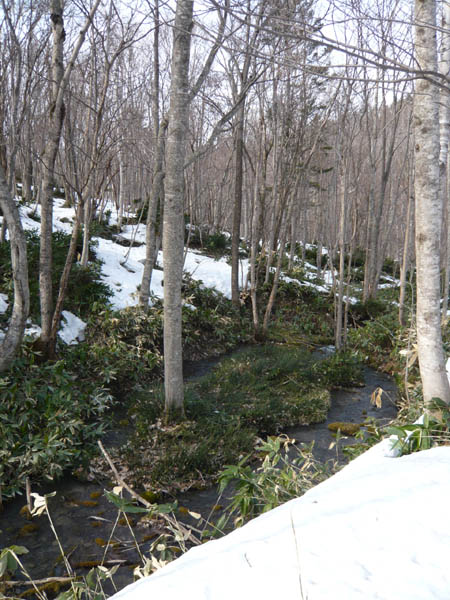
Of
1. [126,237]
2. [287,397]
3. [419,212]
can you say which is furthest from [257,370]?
[126,237]

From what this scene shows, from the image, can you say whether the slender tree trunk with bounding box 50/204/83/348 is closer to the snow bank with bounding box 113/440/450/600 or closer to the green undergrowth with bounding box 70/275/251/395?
the green undergrowth with bounding box 70/275/251/395

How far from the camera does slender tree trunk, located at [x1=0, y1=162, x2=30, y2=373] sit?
4480 millimetres

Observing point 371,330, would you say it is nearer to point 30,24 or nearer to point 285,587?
point 285,587

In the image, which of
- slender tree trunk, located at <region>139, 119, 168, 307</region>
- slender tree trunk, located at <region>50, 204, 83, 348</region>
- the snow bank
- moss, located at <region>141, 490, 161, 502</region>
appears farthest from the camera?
slender tree trunk, located at <region>139, 119, 168, 307</region>

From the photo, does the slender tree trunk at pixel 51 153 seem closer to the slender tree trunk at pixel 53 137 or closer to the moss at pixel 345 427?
the slender tree trunk at pixel 53 137

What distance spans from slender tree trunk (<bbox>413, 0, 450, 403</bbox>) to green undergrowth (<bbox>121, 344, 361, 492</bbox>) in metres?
2.55

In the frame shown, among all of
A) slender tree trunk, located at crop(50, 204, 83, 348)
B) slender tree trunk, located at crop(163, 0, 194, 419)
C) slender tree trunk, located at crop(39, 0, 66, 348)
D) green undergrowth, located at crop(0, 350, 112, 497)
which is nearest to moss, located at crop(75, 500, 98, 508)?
green undergrowth, located at crop(0, 350, 112, 497)

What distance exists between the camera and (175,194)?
4.83 meters

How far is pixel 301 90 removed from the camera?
8.27 meters

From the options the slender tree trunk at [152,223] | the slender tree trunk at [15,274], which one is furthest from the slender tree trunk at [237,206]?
the slender tree trunk at [15,274]

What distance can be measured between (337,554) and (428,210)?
2.79 metres

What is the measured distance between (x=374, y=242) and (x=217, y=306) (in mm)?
5042

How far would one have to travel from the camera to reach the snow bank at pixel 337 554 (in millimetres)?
1422

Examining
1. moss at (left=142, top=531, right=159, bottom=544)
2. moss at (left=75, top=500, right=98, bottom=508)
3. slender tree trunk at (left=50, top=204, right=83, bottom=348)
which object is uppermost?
slender tree trunk at (left=50, top=204, right=83, bottom=348)
